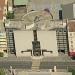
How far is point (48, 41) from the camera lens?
482 feet

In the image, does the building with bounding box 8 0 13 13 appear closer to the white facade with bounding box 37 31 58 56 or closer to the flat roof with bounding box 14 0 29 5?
the flat roof with bounding box 14 0 29 5

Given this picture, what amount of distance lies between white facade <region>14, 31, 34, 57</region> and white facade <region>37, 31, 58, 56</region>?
7.85 feet

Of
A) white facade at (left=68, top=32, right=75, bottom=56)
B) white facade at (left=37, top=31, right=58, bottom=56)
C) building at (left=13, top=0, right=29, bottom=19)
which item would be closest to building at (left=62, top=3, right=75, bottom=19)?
white facade at (left=68, top=32, right=75, bottom=56)

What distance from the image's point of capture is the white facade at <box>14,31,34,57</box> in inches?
5782

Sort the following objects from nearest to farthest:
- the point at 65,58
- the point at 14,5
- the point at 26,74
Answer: the point at 26,74 < the point at 65,58 < the point at 14,5

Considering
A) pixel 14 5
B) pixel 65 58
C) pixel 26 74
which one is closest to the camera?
pixel 26 74

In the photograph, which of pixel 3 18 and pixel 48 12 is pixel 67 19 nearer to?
pixel 48 12

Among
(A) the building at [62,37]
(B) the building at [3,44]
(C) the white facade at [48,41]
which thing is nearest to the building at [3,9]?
(B) the building at [3,44]

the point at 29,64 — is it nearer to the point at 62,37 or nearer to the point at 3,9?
the point at 62,37

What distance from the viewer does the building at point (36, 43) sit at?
5778 inches

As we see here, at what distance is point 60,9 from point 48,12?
4.03 m

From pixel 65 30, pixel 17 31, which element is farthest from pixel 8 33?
pixel 65 30

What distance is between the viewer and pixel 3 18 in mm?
151500

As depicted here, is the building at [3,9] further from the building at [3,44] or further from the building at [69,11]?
the building at [69,11]
